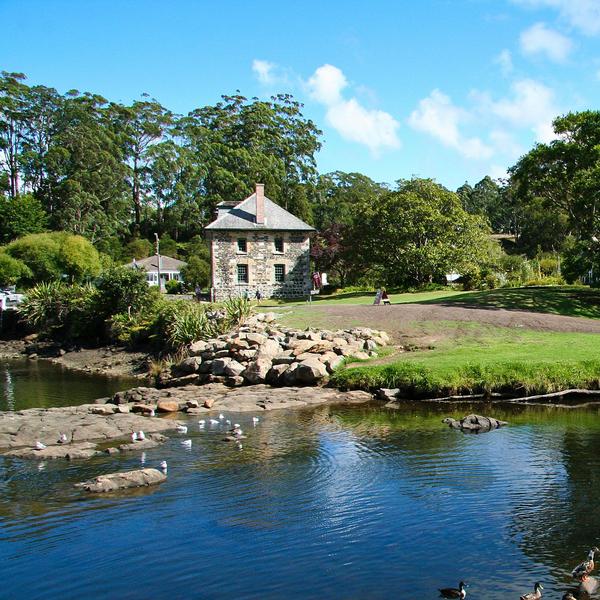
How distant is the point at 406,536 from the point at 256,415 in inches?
405

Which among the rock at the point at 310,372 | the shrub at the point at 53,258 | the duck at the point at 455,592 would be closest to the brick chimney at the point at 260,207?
the shrub at the point at 53,258

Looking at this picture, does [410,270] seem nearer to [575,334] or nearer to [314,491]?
[575,334]

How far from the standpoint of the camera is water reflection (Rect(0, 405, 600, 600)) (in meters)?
9.69

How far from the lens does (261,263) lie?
56.5m

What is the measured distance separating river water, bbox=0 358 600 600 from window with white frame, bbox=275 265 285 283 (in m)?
39.7

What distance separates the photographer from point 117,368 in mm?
33844

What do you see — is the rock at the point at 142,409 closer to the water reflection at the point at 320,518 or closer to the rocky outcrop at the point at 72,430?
the rocky outcrop at the point at 72,430

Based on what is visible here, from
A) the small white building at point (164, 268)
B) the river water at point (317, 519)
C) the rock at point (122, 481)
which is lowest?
the river water at point (317, 519)

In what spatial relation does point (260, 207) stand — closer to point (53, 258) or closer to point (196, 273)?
point (196, 273)

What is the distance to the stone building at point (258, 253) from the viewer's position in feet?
183

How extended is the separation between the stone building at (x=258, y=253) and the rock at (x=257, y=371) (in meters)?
28.9

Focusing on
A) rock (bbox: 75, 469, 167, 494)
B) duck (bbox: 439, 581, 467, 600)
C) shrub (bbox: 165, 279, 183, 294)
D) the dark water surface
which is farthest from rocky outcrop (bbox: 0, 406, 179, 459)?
shrub (bbox: 165, 279, 183, 294)

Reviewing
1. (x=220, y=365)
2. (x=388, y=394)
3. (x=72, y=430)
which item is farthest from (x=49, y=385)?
(x=388, y=394)

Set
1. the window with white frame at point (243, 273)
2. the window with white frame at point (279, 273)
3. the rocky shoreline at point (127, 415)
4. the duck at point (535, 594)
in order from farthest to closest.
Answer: the window with white frame at point (279, 273)
the window with white frame at point (243, 273)
the rocky shoreline at point (127, 415)
the duck at point (535, 594)
